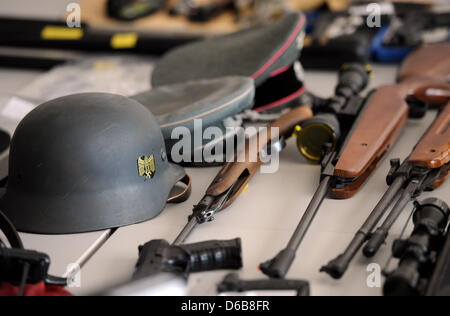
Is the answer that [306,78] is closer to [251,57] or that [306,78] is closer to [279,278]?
[251,57]

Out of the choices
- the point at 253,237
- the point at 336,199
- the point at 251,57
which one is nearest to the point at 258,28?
the point at 251,57

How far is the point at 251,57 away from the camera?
1842 millimetres

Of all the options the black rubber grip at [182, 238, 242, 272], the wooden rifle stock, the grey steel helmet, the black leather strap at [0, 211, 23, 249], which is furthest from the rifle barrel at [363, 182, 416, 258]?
the black leather strap at [0, 211, 23, 249]

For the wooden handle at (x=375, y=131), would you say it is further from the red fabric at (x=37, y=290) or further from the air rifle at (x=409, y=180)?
the red fabric at (x=37, y=290)

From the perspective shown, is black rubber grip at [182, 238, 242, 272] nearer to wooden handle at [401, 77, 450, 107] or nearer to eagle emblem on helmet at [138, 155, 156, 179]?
eagle emblem on helmet at [138, 155, 156, 179]

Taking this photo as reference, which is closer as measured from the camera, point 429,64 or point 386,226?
point 386,226

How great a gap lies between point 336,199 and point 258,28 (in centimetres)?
74

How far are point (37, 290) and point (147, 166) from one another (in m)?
0.37

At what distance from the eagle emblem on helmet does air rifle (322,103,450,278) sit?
0.42 meters

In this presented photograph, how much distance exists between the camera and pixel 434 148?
1.38 metres

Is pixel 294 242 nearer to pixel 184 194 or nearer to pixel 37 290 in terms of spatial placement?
pixel 184 194

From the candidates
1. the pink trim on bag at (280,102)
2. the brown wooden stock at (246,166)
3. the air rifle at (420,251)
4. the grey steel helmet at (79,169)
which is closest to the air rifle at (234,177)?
the brown wooden stock at (246,166)

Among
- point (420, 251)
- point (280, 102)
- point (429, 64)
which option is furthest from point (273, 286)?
point (429, 64)
